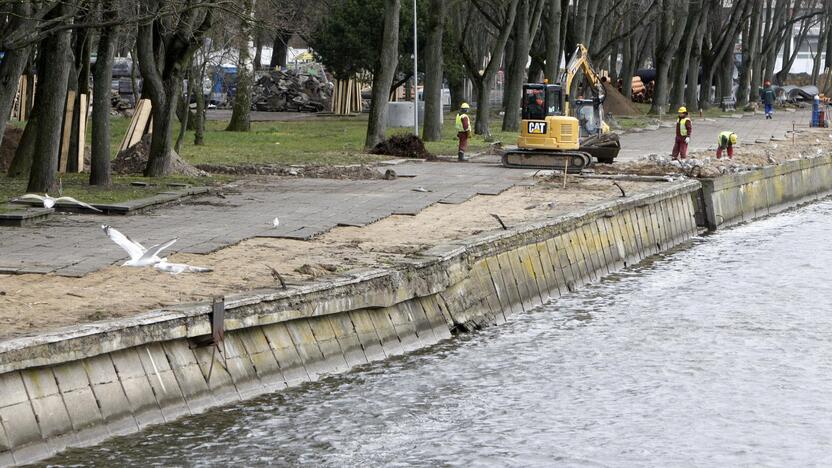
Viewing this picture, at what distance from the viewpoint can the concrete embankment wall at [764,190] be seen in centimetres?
2836

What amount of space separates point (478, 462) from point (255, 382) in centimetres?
261

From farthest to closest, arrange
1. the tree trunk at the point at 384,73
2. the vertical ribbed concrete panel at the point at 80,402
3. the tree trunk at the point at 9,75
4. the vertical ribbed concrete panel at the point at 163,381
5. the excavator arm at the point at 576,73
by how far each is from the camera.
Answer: the excavator arm at the point at 576,73
the tree trunk at the point at 384,73
the tree trunk at the point at 9,75
the vertical ribbed concrete panel at the point at 163,381
the vertical ribbed concrete panel at the point at 80,402

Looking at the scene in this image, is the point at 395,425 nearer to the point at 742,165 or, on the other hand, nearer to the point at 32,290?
the point at 32,290

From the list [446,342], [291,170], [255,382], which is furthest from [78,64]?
[255,382]

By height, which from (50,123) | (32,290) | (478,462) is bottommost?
(478,462)

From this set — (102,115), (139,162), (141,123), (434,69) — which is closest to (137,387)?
(102,115)

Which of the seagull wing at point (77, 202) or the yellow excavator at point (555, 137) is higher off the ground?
the yellow excavator at point (555, 137)

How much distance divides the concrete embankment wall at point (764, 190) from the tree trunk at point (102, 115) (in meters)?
12.4

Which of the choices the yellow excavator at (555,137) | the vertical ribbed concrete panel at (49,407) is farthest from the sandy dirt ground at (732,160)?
the vertical ribbed concrete panel at (49,407)

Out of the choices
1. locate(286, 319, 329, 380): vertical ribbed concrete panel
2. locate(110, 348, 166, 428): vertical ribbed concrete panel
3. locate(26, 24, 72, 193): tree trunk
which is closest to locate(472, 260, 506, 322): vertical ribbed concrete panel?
locate(286, 319, 329, 380): vertical ribbed concrete panel

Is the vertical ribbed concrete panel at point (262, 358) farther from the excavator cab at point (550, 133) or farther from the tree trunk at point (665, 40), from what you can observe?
the tree trunk at point (665, 40)

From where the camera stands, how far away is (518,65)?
153 feet

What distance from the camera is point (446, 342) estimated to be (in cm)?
1577

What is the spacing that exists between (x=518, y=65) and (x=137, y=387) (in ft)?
119
